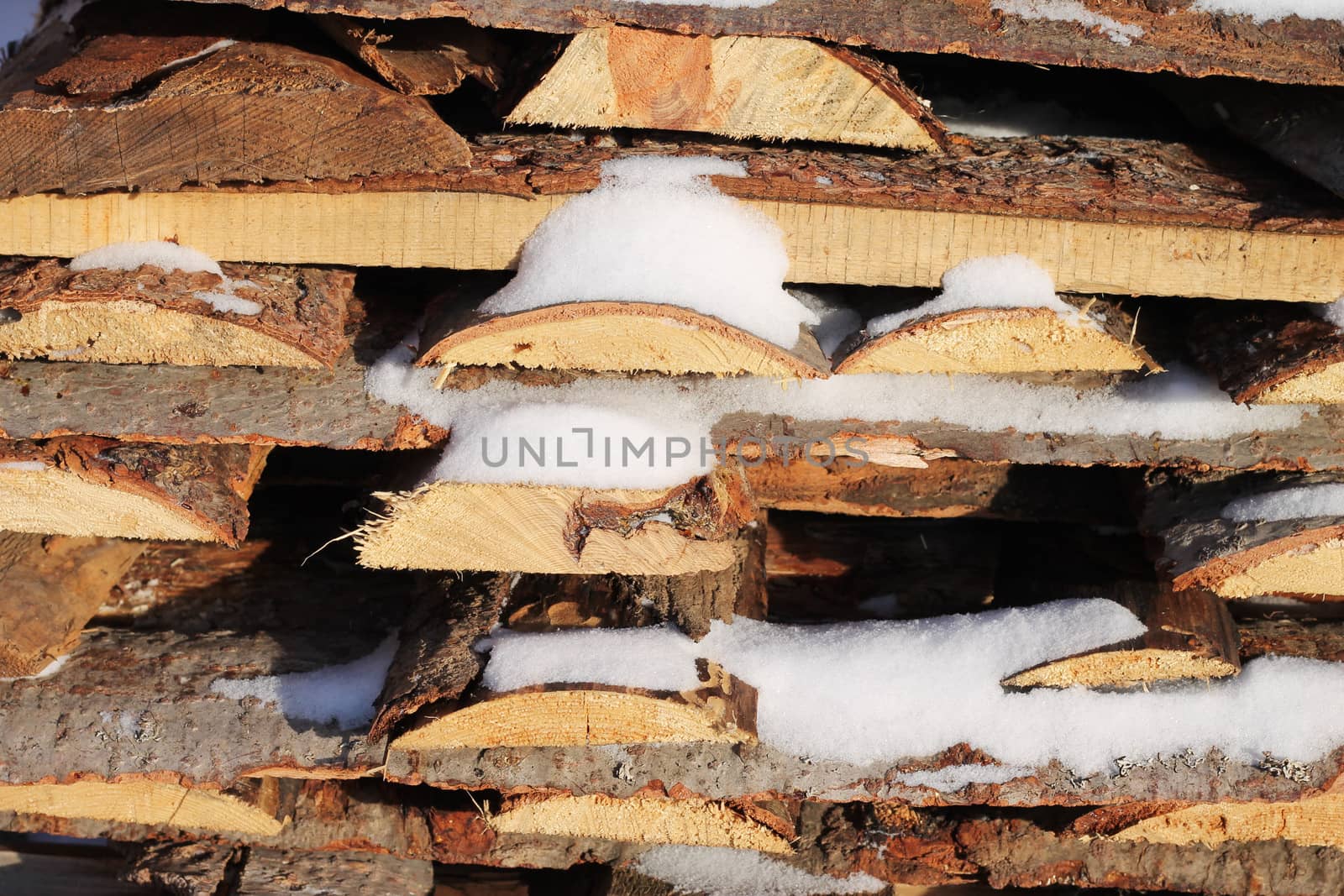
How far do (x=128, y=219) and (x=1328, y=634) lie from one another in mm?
2735

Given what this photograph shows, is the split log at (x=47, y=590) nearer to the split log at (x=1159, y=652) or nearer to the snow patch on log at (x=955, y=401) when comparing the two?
the snow patch on log at (x=955, y=401)

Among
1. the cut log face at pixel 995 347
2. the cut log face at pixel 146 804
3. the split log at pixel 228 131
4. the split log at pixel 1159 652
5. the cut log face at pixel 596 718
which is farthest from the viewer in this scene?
the cut log face at pixel 146 804

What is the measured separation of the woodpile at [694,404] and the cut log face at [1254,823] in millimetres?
15

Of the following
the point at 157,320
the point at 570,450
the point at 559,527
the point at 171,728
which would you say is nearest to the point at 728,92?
the point at 570,450

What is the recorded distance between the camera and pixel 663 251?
6.61 ft

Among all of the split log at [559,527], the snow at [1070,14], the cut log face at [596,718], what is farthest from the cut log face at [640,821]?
the snow at [1070,14]

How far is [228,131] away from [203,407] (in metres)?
0.54

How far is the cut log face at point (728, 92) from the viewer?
2.00 metres

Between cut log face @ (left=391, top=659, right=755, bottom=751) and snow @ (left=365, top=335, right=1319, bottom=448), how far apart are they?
54 centimetres

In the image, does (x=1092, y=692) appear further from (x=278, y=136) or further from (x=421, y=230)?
(x=278, y=136)

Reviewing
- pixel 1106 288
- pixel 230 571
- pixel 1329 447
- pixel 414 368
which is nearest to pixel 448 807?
pixel 230 571

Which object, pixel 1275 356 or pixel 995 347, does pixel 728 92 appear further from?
pixel 1275 356

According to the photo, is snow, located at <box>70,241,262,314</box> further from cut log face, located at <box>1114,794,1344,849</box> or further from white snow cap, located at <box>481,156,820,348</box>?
cut log face, located at <box>1114,794,1344,849</box>

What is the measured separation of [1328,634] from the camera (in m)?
2.58
